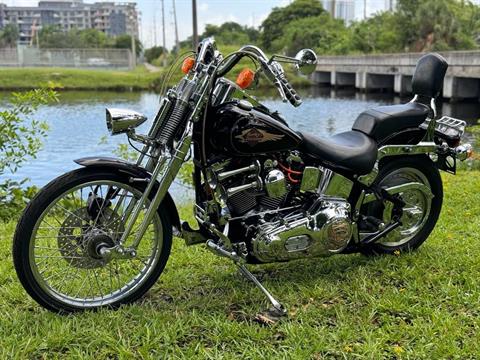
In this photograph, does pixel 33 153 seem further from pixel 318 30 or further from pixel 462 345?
pixel 318 30

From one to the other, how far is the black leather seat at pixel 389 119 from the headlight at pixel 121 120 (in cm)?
152

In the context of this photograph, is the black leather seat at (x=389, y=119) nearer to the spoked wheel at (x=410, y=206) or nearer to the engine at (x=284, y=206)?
the spoked wheel at (x=410, y=206)

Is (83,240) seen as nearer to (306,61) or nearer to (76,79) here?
(306,61)

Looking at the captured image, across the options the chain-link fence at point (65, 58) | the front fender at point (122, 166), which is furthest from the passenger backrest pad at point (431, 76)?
the chain-link fence at point (65, 58)

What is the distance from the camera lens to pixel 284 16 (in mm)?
75875

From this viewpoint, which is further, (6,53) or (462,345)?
(6,53)

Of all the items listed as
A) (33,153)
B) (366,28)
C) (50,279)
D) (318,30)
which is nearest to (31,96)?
(33,153)

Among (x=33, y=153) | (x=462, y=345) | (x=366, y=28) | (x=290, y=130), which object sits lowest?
(x=462, y=345)

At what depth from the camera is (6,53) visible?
4831cm

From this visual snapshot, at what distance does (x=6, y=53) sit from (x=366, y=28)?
112 ft

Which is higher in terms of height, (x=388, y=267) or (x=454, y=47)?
(x=454, y=47)

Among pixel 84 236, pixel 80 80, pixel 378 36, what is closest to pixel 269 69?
pixel 84 236

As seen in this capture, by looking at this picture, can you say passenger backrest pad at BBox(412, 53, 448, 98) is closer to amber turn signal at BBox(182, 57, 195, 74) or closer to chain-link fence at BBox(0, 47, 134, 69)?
amber turn signal at BBox(182, 57, 195, 74)

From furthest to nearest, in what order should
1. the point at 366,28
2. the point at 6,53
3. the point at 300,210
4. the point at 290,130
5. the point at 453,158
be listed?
the point at 366,28 < the point at 6,53 < the point at 453,158 < the point at 300,210 < the point at 290,130
